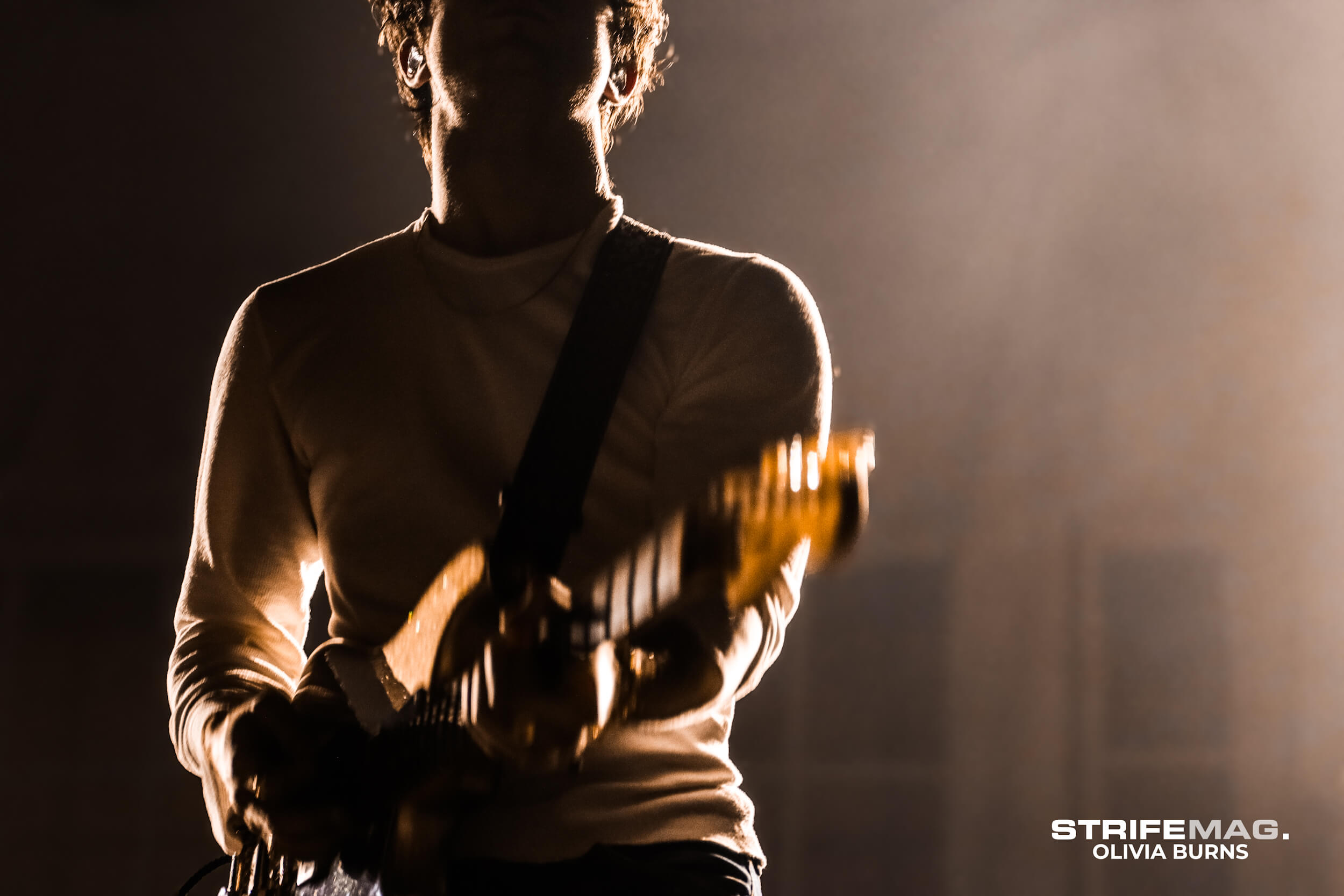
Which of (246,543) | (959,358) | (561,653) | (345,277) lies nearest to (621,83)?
(345,277)

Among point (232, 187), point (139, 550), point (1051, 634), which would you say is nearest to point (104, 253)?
point (232, 187)

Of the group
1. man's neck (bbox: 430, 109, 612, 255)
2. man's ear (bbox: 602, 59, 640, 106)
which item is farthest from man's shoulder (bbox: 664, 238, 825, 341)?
man's ear (bbox: 602, 59, 640, 106)

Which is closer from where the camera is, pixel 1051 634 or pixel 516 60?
pixel 516 60

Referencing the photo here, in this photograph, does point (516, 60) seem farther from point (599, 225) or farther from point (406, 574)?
point (406, 574)

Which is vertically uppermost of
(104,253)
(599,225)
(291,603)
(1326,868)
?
(104,253)

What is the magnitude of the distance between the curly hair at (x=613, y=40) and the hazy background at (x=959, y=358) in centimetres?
224

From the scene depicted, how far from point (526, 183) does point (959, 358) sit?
2.83 meters

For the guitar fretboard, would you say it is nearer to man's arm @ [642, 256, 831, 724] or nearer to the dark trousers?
man's arm @ [642, 256, 831, 724]

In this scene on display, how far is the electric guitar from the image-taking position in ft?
2.14

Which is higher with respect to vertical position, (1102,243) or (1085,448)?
(1102,243)

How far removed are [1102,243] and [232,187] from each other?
2.66m

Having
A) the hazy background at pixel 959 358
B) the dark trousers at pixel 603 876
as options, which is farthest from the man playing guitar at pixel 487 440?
the hazy background at pixel 959 358

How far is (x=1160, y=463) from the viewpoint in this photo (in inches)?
145

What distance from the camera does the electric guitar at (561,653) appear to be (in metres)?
0.65
